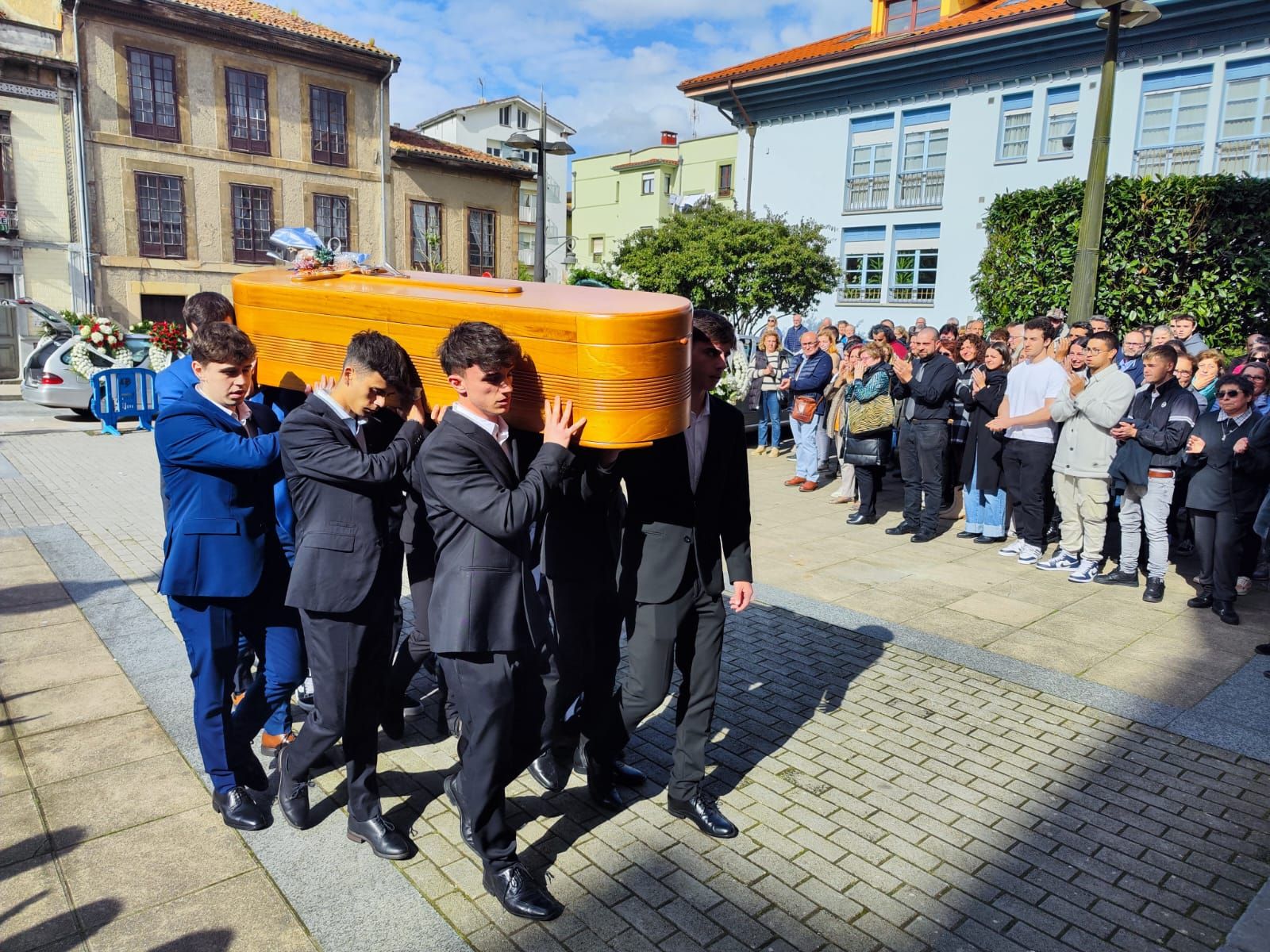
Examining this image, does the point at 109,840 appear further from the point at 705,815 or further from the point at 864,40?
the point at 864,40

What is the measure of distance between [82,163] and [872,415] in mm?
26893

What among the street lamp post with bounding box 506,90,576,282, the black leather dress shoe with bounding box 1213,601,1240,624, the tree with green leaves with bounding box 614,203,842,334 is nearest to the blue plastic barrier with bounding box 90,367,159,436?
the street lamp post with bounding box 506,90,576,282

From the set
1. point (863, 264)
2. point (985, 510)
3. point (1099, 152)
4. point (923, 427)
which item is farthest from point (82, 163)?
point (985, 510)

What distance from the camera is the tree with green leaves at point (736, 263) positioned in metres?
20.9

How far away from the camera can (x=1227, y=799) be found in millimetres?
4141

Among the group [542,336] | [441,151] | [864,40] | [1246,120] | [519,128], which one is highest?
[519,128]

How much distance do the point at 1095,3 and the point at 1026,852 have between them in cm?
866

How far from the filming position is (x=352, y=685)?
11.5 feet

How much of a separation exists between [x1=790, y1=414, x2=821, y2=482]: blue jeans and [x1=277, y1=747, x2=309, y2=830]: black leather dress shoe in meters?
8.72

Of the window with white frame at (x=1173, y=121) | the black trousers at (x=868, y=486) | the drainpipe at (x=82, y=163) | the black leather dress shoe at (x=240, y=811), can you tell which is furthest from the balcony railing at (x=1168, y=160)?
the drainpipe at (x=82, y=163)

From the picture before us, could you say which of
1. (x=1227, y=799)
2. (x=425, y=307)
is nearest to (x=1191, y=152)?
(x=1227, y=799)

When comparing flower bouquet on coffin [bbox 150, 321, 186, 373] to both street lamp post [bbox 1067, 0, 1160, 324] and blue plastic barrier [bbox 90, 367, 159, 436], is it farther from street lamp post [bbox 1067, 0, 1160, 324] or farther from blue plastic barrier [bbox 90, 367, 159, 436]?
street lamp post [bbox 1067, 0, 1160, 324]

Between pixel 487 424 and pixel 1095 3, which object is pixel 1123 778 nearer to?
pixel 487 424

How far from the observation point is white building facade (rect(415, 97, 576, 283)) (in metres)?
55.2
